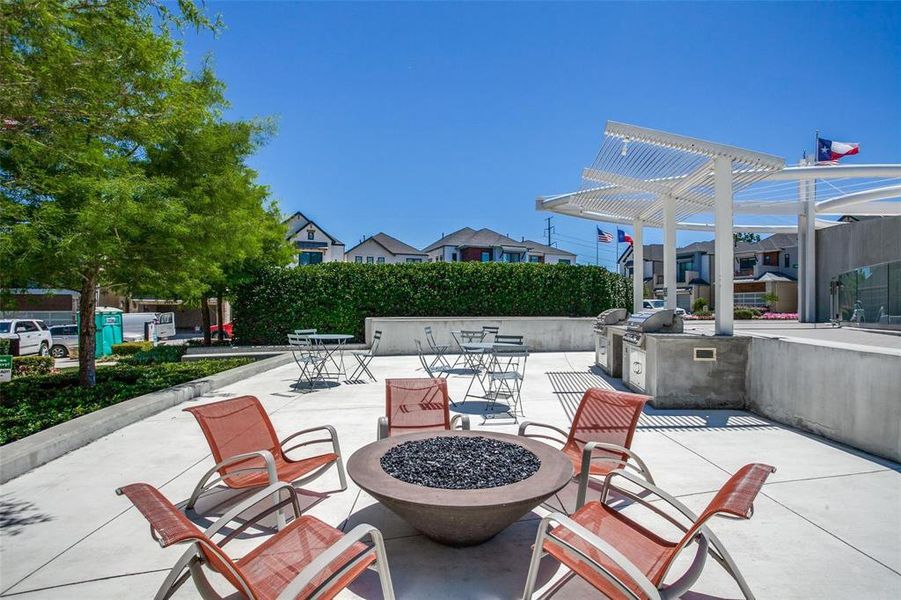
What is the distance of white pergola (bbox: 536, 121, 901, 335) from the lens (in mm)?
6602

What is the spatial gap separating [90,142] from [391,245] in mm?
40241

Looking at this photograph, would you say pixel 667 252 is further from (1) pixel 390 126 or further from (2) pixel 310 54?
(1) pixel 390 126

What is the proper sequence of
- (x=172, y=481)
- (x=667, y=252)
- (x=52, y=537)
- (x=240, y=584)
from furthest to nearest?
(x=667, y=252) < (x=172, y=481) < (x=52, y=537) < (x=240, y=584)

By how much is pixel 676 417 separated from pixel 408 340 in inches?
338

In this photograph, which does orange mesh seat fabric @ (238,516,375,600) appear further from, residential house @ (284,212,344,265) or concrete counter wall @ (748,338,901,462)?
residential house @ (284,212,344,265)

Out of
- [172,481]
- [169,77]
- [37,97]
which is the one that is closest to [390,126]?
[169,77]

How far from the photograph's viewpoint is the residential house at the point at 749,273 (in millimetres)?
37094

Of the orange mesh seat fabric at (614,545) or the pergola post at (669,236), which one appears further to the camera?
the pergola post at (669,236)

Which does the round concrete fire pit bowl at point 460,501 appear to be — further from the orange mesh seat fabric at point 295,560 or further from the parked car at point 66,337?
the parked car at point 66,337

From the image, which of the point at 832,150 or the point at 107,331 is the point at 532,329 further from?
the point at 107,331

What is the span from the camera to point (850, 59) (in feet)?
32.4

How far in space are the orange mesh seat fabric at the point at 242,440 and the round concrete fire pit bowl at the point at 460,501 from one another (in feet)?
2.64

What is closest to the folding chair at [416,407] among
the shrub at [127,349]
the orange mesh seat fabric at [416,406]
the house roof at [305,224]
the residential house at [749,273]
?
the orange mesh seat fabric at [416,406]

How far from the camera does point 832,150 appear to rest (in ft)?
52.0
